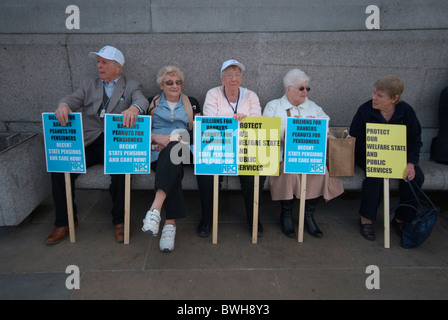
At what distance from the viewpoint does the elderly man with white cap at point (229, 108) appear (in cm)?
336

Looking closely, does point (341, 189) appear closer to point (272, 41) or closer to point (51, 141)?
point (272, 41)

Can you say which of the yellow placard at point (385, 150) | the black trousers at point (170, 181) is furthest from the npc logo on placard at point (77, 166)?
the yellow placard at point (385, 150)

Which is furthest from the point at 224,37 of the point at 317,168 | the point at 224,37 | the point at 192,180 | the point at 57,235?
the point at 57,235

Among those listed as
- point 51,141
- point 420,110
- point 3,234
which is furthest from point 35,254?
point 420,110

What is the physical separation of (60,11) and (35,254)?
3227mm

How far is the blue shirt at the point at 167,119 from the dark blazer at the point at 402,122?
6.52 ft

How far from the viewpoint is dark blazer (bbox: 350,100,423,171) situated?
338cm

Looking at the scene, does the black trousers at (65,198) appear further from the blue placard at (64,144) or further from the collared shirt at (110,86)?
the collared shirt at (110,86)

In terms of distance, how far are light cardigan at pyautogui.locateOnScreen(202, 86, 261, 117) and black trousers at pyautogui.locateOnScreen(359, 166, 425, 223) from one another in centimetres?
145

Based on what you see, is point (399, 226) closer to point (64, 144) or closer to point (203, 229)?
point (203, 229)

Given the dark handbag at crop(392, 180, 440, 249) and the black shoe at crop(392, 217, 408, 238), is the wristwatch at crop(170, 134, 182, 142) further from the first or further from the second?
the black shoe at crop(392, 217, 408, 238)

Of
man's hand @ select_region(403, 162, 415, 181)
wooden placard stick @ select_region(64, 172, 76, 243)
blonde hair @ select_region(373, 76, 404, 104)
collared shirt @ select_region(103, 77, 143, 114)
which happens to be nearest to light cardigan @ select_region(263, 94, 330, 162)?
blonde hair @ select_region(373, 76, 404, 104)

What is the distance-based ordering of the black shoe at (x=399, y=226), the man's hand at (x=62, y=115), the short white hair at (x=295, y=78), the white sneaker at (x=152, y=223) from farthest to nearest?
the short white hair at (x=295, y=78) → the black shoe at (x=399, y=226) → the man's hand at (x=62, y=115) → the white sneaker at (x=152, y=223)

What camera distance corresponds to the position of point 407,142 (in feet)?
11.4
